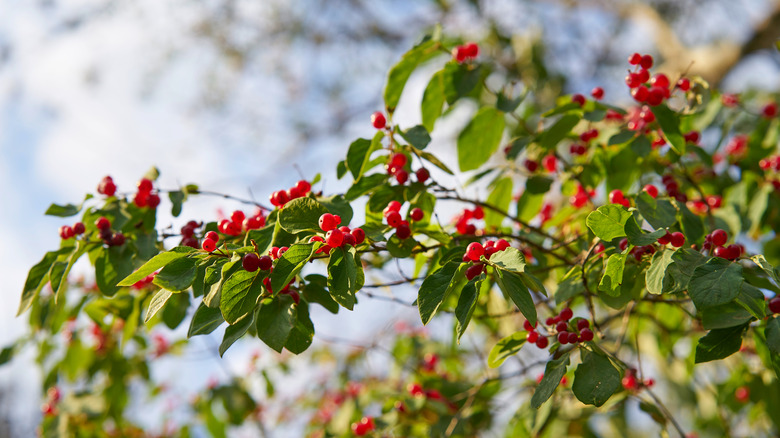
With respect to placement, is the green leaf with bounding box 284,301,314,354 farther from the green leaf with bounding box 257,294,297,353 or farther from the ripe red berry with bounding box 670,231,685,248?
the ripe red berry with bounding box 670,231,685,248

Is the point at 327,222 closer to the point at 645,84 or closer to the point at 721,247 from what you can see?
the point at 721,247

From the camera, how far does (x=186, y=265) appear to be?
1100 millimetres

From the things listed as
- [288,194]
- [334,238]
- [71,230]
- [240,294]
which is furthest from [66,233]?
[334,238]

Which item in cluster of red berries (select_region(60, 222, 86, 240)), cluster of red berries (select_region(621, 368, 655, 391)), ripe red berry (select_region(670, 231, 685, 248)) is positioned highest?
cluster of red berries (select_region(60, 222, 86, 240))

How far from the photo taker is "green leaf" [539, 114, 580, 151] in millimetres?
1595

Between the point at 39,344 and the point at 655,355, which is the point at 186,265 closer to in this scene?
the point at 39,344

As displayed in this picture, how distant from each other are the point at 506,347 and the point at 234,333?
2.20 ft

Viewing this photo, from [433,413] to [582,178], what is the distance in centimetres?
96

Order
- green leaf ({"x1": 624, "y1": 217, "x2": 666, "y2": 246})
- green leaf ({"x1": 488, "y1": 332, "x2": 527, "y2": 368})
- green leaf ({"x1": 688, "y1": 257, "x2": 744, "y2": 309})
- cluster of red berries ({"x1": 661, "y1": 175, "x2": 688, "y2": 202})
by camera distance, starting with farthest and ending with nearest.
Result: cluster of red berries ({"x1": 661, "y1": 175, "x2": 688, "y2": 202}) → green leaf ({"x1": 488, "y1": 332, "x2": 527, "y2": 368}) → green leaf ({"x1": 624, "y1": 217, "x2": 666, "y2": 246}) → green leaf ({"x1": 688, "y1": 257, "x2": 744, "y2": 309})

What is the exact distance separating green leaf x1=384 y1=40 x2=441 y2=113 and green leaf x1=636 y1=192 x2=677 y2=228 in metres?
0.73

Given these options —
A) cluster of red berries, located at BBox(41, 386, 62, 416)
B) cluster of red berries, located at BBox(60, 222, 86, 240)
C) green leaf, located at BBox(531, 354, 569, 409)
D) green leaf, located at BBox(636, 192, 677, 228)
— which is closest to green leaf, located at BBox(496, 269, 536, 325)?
green leaf, located at BBox(531, 354, 569, 409)

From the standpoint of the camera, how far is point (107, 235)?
143 cm

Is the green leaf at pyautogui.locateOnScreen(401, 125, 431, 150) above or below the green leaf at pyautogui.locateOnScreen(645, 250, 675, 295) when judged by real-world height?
above

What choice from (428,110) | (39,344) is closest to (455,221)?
(428,110)
